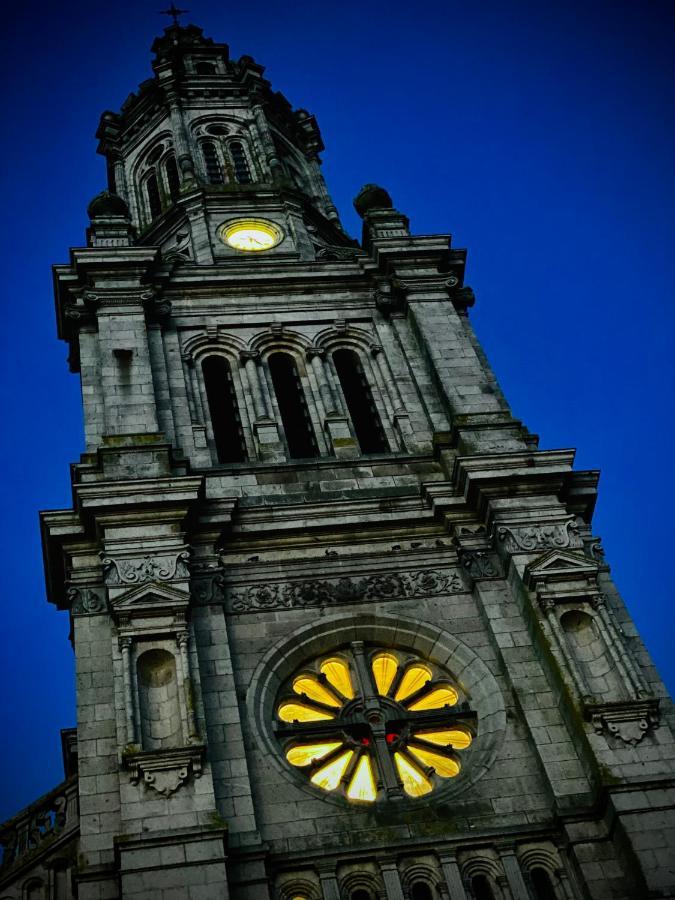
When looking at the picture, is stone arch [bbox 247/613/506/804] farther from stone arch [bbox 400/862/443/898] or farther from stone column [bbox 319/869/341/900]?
stone column [bbox 319/869/341/900]

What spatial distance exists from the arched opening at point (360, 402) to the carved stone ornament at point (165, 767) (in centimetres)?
991

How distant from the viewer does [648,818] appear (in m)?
19.0

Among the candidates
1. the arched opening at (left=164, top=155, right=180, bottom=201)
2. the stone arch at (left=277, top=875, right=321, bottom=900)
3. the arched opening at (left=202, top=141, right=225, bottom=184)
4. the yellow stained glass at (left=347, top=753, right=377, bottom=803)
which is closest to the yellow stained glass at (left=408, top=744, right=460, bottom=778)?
the yellow stained glass at (left=347, top=753, right=377, bottom=803)

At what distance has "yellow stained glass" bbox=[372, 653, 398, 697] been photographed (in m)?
22.7

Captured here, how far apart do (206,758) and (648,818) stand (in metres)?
6.51

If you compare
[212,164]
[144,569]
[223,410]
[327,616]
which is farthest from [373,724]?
[212,164]

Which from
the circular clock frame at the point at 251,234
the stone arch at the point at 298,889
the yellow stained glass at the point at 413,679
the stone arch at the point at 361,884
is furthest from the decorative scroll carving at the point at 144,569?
the circular clock frame at the point at 251,234

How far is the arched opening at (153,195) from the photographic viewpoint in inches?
1543

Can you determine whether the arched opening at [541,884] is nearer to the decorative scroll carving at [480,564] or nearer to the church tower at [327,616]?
the church tower at [327,616]

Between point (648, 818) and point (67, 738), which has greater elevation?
point (67, 738)

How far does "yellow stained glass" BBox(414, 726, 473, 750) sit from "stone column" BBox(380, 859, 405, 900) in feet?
9.63

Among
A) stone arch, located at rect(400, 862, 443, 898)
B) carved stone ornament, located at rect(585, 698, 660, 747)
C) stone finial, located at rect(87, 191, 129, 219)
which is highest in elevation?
stone finial, located at rect(87, 191, 129, 219)

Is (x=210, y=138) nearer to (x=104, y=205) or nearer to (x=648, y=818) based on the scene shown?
(x=104, y=205)

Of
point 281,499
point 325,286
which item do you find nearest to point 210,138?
point 325,286
